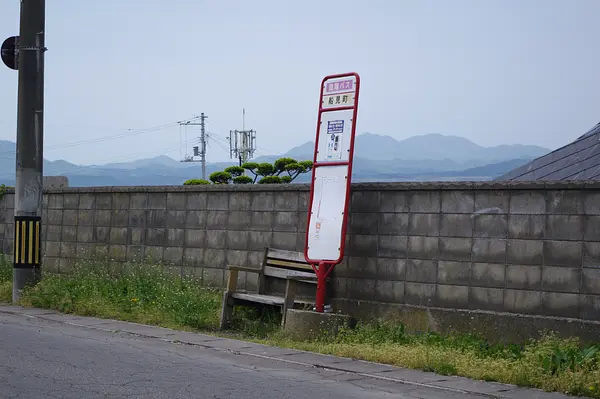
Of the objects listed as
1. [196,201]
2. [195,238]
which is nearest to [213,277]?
→ [195,238]

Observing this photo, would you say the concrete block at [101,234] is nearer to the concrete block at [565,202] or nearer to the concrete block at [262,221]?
the concrete block at [262,221]

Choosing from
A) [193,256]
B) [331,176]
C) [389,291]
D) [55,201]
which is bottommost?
[193,256]

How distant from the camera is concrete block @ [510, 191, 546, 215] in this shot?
9.45 meters

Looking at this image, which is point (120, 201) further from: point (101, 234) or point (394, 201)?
point (394, 201)

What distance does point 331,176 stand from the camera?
1102 cm

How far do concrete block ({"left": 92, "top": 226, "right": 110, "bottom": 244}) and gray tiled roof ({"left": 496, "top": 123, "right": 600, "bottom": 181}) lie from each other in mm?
7675

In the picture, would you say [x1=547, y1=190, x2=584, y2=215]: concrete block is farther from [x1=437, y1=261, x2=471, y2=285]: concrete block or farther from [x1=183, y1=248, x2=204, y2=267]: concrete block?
[x1=183, y1=248, x2=204, y2=267]: concrete block

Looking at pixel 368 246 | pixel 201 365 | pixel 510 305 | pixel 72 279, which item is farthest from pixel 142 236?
pixel 510 305

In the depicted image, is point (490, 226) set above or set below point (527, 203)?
below

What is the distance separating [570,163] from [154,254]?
967 centimetres

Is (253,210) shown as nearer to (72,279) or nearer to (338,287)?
(338,287)

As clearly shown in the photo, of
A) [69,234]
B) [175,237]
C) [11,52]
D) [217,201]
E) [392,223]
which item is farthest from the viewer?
[69,234]

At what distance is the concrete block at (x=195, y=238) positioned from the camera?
1314 centimetres

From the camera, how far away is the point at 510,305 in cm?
958
